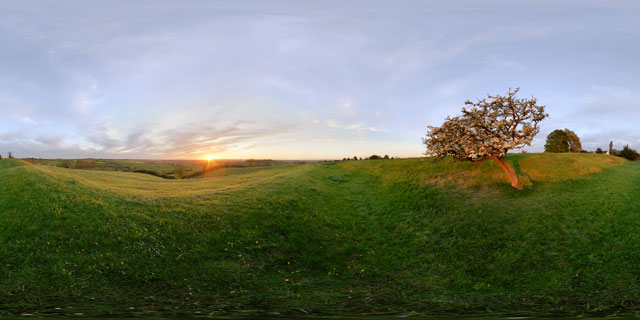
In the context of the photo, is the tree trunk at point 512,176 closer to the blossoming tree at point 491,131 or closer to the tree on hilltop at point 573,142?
the blossoming tree at point 491,131

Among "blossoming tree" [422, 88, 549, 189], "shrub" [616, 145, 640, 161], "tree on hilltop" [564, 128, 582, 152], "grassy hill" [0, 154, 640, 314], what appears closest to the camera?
"grassy hill" [0, 154, 640, 314]

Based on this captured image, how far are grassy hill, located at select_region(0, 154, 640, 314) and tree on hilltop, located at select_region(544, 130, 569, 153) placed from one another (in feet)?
100

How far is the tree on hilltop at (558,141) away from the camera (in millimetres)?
54938

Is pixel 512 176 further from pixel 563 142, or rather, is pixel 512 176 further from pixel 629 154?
pixel 563 142

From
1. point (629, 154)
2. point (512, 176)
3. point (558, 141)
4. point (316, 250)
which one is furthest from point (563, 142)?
point (316, 250)

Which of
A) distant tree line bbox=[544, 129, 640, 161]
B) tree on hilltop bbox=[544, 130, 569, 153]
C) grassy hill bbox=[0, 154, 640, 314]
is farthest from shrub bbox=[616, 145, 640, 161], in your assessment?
grassy hill bbox=[0, 154, 640, 314]

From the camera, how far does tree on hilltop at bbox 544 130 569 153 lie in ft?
180

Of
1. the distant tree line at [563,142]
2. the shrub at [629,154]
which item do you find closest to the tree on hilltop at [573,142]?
the distant tree line at [563,142]

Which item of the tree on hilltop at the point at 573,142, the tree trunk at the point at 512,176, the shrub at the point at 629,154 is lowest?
the tree trunk at the point at 512,176

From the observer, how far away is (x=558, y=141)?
55219mm

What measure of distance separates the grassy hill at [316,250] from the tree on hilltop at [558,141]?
1204 inches

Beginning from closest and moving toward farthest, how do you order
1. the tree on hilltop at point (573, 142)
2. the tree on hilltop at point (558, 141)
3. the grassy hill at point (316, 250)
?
the grassy hill at point (316, 250), the tree on hilltop at point (573, 142), the tree on hilltop at point (558, 141)

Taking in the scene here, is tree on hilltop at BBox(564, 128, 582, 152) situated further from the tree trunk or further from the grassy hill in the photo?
the tree trunk

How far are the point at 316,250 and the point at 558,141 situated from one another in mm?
61179
